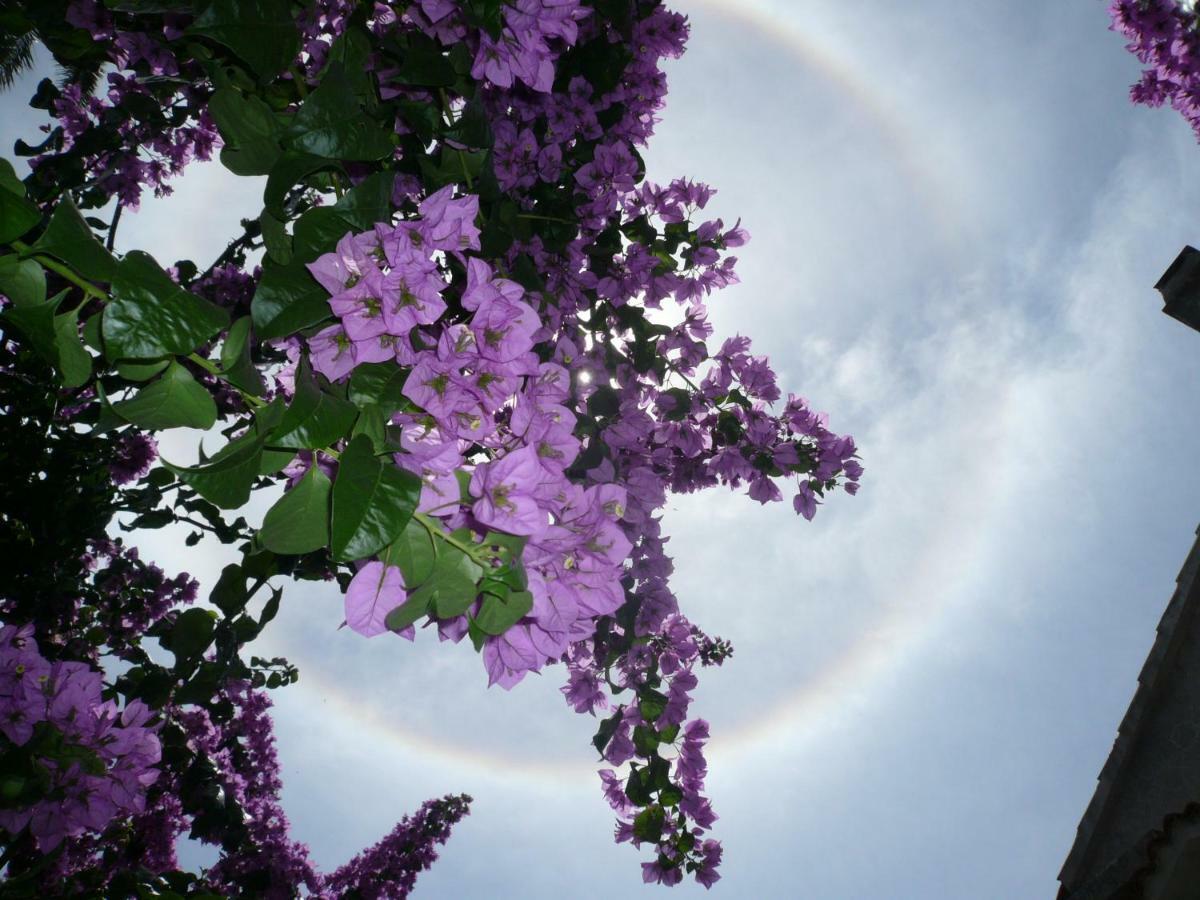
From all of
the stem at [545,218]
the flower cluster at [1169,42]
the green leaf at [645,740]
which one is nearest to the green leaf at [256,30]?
the stem at [545,218]

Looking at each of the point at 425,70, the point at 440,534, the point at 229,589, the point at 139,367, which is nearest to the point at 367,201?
the point at 139,367

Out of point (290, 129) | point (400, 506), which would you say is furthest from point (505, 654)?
point (290, 129)

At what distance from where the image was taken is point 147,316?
916 millimetres

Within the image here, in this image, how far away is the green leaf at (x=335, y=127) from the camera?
1125mm

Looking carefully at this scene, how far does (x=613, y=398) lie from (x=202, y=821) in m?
4.18

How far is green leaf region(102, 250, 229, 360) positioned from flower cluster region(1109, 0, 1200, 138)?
25.7ft

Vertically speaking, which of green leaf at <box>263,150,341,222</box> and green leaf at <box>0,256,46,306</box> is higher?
green leaf at <box>263,150,341,222</box>

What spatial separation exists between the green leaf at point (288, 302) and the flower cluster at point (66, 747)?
5.00 ft

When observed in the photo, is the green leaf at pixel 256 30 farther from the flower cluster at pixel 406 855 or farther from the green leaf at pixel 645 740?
the flower cluster at pixel 406 855

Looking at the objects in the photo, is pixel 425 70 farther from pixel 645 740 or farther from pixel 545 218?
pixel 645 740

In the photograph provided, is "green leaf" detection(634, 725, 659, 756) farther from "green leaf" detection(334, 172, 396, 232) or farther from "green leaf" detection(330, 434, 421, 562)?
"green leaf" detection(334, 172, 396, 232)

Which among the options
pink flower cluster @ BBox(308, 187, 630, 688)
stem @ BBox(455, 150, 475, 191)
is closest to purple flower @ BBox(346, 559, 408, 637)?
pink flower cluster @ BBox(308, 187, 630, 688)

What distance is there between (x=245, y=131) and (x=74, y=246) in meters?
0.39

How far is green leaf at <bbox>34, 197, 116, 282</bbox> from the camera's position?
908 mm
